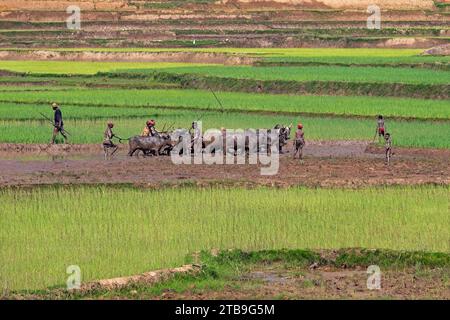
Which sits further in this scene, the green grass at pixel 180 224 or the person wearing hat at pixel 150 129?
the person wearing hat at pixel 150 129

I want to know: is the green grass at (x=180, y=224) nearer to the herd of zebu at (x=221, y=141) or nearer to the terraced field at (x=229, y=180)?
the terraced field at (x=229, y=180)

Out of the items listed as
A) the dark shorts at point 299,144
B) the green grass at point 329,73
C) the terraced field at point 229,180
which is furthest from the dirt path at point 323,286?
the green grass at point 329,73

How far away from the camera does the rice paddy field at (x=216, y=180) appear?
12.1 m

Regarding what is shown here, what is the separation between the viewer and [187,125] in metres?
21.6

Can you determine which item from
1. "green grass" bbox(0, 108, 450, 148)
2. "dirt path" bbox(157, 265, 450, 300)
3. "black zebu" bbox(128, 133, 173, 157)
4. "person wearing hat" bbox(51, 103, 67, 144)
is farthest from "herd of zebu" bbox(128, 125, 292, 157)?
"dirt path" bbox(157, 265, 450, 300)

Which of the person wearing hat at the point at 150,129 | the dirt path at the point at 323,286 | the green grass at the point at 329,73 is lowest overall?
the dirt path at the point at 323,286

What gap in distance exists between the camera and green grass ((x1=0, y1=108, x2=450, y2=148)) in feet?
66.2

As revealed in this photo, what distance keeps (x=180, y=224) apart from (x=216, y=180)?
3152 mm

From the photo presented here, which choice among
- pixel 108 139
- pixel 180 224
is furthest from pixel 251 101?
pixel 180 224

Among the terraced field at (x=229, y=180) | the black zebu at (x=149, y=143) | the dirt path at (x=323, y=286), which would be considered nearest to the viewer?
the dirt path at (x=323, y=286)

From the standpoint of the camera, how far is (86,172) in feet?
56.3

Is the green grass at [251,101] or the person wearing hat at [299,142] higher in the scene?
the green grass at [251,101]

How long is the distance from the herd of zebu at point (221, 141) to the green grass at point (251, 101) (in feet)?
15.6
